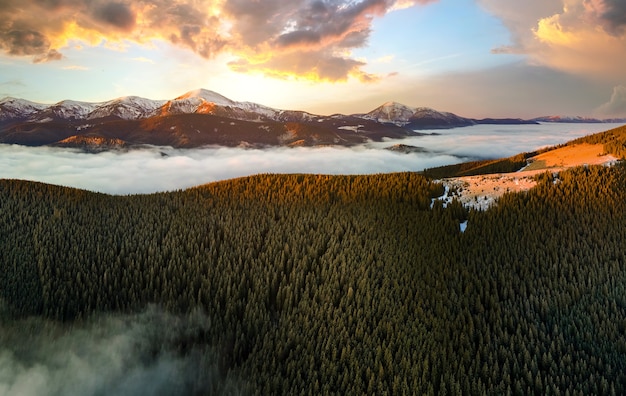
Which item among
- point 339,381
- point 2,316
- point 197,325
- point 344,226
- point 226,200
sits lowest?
point 339,381

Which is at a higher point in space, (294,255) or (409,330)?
(294,255)

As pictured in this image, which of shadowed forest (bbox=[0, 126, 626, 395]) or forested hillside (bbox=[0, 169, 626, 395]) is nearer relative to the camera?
shadowed forest (bbox=[0, 126, 626, 395])

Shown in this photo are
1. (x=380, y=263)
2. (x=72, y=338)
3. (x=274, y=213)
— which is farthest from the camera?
(x=274, y=213)

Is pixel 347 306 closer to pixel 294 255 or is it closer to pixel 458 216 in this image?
pixel 294 255

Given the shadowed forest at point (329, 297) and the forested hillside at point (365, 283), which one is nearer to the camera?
the shadowed forest at point (329, 297)

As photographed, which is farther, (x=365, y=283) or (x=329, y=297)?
(x=365, y=283)

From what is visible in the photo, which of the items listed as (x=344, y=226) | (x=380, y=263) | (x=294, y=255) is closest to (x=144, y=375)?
(x=294, y=255)

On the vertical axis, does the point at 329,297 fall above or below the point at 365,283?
below

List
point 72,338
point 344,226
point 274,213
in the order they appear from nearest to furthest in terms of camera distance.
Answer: point 72,338
point 344,226
point 274,213
